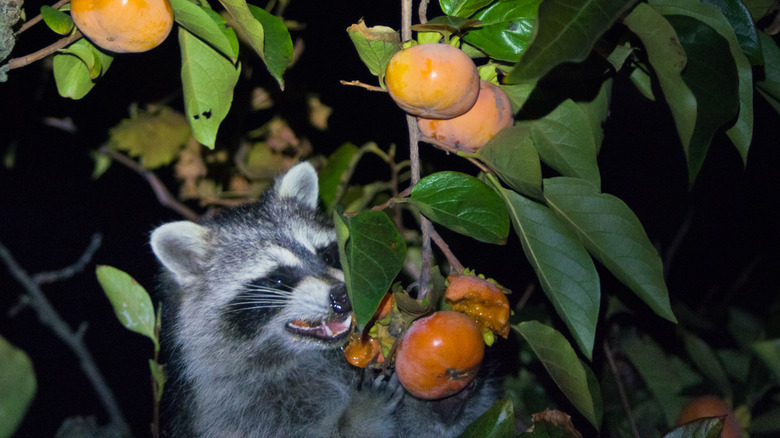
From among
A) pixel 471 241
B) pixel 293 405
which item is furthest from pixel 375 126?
pixel 293 405

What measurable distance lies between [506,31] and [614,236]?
465 millimetres

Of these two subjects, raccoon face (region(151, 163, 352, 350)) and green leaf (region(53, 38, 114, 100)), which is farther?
raccoon face (region(151, 163, 352, 350))

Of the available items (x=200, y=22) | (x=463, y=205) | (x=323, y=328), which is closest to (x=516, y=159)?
(x=463, y=205)

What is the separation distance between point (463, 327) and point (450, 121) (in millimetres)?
420

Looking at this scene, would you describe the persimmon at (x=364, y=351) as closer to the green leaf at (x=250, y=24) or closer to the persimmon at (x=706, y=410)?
the green leaf at (x=250, y=24)

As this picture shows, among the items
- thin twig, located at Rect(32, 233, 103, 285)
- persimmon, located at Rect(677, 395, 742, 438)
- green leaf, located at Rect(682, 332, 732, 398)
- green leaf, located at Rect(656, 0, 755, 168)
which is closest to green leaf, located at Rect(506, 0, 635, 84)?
green leaf, located at Rect(656, 0, 755, 168)

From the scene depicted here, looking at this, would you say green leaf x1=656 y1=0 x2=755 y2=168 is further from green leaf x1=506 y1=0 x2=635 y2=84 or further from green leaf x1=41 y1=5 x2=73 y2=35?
green leaf x1=41 y1=5 x2=73 y2=35

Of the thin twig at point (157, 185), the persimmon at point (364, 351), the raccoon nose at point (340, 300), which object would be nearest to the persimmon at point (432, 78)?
the persimmon at point (364, 351)

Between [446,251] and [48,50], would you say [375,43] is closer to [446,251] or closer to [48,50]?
[446,251]

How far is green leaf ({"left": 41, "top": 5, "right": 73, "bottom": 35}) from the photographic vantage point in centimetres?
117

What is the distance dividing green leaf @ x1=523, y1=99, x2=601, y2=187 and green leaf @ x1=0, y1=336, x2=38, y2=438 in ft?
3.40

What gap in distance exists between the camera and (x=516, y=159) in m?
1.14

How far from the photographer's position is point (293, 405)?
2260mm

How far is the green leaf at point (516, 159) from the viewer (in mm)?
1113
